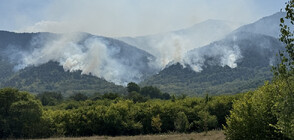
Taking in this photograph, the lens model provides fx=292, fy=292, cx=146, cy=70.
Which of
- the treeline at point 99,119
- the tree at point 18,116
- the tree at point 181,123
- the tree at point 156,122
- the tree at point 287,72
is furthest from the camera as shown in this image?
the tree at point 156,122

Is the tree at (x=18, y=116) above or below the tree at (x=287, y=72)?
below

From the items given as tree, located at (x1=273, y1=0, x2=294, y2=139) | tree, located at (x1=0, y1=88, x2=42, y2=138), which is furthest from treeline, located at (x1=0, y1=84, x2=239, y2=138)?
tree, located at (x1=273, y1=0, x2=294, y2=139)

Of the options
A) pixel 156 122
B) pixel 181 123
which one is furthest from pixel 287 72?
pixel 156 122

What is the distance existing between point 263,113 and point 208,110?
139 ft

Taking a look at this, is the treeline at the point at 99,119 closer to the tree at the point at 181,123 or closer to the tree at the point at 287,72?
the tree at the point at 181,123

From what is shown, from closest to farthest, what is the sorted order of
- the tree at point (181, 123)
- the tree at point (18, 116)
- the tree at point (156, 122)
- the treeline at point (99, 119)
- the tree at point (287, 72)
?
the tree at point (287, 72) < the tree at point (18, 116) < the tree at point (181, 123) < the treeline at point (99, 119) < the tree at point (156, 122)

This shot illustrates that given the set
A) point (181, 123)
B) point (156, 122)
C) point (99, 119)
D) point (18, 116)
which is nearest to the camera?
point (181, 123)

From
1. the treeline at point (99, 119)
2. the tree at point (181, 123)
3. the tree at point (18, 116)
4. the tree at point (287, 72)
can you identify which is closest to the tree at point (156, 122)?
the treeline at point (99, 119)

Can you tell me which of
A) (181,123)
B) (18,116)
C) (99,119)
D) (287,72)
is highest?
(287,72)

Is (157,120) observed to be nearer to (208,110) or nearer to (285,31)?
(208,110)

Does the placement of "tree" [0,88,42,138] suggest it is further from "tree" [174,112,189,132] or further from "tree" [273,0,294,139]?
"tree" [273,0,294,139]

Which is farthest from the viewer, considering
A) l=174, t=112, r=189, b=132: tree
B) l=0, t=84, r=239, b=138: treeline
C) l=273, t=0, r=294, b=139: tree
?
l=0, t=84, r=239, b=138: treeline

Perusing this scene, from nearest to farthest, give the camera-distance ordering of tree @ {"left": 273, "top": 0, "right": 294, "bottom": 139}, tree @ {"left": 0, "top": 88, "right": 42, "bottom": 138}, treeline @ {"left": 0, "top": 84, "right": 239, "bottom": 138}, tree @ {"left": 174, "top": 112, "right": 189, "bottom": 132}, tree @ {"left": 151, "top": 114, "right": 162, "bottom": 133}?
tree @ {"left": 273, "top": 0, "right": 294, "bottom": 139}
tree @ {"left": 0, "top": 88, "right": 42, "bottom": 138}
tree @ {"left": 174, "top": 112, "right": 189, "bottom": 132}
treeline @ {"left": 0, "top": 84, "right": 239, "bottom": 138}
tree @ {"left": 151, "top": 114, "right": 162, "bottom": 133}

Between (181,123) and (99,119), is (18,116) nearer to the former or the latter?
(99,119)
